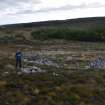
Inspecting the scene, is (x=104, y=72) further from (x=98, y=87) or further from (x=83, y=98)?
(x=83, y=98)

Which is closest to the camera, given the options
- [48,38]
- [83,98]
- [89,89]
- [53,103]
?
[53,103]

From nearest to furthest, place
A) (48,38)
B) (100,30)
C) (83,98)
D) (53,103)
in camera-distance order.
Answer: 1. (53,103)
2. (83,98)
3. (100,30)
4. (48,38)

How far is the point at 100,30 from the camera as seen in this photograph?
122 m

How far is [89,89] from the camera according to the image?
3177 centimetres

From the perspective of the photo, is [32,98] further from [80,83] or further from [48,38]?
[48,38]

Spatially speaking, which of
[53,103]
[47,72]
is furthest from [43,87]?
[47,72]

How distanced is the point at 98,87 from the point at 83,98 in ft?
11.7

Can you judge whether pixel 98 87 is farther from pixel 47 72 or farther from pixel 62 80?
pixel 47 72

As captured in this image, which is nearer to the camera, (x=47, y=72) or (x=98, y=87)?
(x=98, y=87)

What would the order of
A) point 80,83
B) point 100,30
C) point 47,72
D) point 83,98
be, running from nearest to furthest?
1. point 83,98
2. point 80,83
3. point 47,72
4. point 100,30

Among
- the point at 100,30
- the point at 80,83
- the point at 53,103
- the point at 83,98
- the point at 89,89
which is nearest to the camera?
the point at 53,103

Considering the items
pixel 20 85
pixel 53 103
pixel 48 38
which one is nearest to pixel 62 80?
pixel 20 85

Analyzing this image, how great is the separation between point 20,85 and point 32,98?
11.2 feet

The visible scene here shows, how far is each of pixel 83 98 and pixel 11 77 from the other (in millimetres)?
8152
